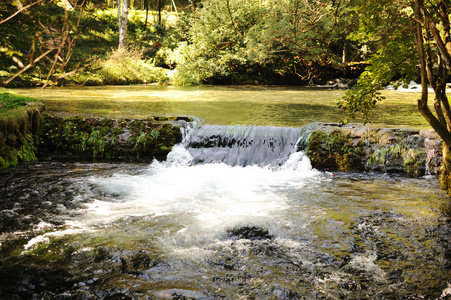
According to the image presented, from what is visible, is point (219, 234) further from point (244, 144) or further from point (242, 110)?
point (242, 110)

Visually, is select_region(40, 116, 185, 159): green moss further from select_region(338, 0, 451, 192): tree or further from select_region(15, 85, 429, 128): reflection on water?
select_region(338, 0, 451, 192): tree

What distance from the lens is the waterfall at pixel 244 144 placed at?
9.01 meters

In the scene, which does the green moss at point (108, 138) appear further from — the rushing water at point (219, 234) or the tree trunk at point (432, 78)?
the tree trunk at point (432, 78)

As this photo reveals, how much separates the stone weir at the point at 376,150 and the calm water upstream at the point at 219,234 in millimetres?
455

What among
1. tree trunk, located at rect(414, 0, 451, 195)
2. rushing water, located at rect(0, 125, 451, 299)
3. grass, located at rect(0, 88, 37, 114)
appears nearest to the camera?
rushing water, located at rect(0, 125, 451, 299)

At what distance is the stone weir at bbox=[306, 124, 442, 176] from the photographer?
809 cm

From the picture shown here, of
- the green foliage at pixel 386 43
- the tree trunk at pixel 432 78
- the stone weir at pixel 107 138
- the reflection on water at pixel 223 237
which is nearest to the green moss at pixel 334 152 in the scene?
the reflection on water at pixel 223 237

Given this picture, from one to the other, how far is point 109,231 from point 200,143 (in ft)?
16.0

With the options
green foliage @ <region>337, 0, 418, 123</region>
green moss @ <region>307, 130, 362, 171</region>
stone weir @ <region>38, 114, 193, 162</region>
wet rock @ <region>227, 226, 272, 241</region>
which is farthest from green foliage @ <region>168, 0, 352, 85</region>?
wet rock @ <region>227, 226, 272, 241</region>

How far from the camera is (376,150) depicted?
8438mm

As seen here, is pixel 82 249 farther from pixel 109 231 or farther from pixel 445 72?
pixel 445 72

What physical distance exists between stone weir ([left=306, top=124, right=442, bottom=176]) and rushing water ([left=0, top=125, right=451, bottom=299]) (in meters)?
0.49

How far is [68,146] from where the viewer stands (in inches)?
370

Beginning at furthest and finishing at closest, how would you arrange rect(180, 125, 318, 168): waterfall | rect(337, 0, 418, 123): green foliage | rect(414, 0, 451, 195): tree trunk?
rect(180, 125, 318, 168): waterfall
rect(337, 0, 418, 123): green foliage
rect(414, 0, 451, 195): tree trunk
